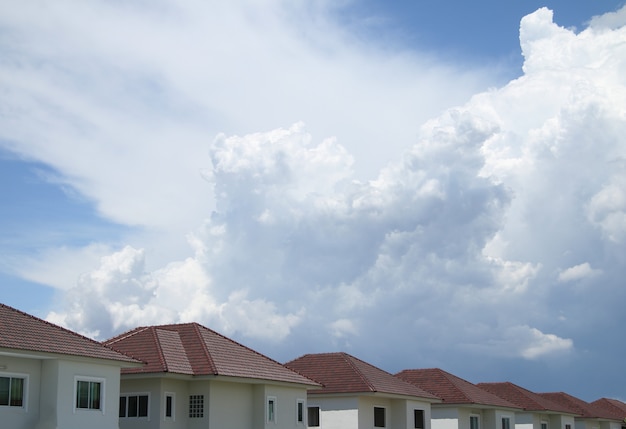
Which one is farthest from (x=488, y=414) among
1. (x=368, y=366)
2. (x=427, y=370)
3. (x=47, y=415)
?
(x=47, y=415)

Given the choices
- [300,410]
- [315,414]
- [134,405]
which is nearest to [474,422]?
[315,414]

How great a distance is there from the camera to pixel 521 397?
6444 cm

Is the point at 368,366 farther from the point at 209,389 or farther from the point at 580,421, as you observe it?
the point at 580,421

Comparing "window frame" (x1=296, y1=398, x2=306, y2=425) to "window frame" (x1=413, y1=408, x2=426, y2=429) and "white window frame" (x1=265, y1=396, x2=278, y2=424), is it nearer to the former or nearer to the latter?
"white window frame" (x1=265, y1=396, x2=278, y2=424)

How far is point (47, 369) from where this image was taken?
29219 millimetres

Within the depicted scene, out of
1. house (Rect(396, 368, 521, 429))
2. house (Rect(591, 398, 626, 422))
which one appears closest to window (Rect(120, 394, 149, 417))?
house (Rect(396, 368, 521, 429))

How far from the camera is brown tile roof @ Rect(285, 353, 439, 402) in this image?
4516 centimetres

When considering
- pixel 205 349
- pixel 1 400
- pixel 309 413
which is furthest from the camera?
pixel 309 413

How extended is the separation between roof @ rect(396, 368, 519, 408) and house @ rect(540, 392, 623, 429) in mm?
16954

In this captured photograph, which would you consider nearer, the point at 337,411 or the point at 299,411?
the point at 299,411

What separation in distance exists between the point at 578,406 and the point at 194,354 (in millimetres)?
46990

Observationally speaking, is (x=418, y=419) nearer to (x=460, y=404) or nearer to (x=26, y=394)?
(x=460, y=404)

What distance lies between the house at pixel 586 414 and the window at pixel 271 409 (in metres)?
39.2

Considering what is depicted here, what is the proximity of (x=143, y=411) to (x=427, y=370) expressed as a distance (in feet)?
85.1
